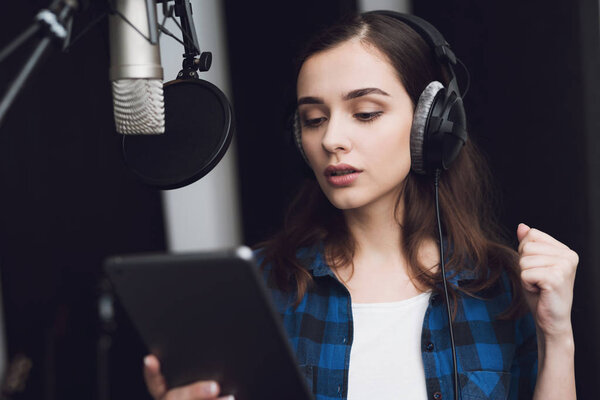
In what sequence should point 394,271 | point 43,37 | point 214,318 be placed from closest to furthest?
point 43,37, point 214,318, point 394,271

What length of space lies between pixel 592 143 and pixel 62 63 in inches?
78.7

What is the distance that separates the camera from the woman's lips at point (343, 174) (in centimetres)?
117

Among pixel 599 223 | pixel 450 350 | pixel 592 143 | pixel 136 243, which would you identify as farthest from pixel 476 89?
pixel 136 243

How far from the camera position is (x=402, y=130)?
3.92 feet

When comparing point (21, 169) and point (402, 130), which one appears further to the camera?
point (21, 169)

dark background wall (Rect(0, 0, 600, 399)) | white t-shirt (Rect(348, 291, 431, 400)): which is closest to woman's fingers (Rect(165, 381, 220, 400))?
white t-shirt (Rect(348, 291, 431, 400))

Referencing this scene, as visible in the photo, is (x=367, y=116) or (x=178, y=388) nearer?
(x=178, y=388)

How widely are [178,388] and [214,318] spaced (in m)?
0.18

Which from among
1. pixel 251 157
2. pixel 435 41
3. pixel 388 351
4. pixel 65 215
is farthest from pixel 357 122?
pixel 65 215

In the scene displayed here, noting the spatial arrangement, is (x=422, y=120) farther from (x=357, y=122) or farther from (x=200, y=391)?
(x=200, y=391)

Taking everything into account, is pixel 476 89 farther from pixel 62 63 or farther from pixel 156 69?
pixel 62 63

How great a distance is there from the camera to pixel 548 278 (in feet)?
3.40

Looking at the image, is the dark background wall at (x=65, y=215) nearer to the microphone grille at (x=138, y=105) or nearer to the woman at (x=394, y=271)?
the woman at (x=394, y=271)

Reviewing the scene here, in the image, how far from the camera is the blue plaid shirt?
1189mm
